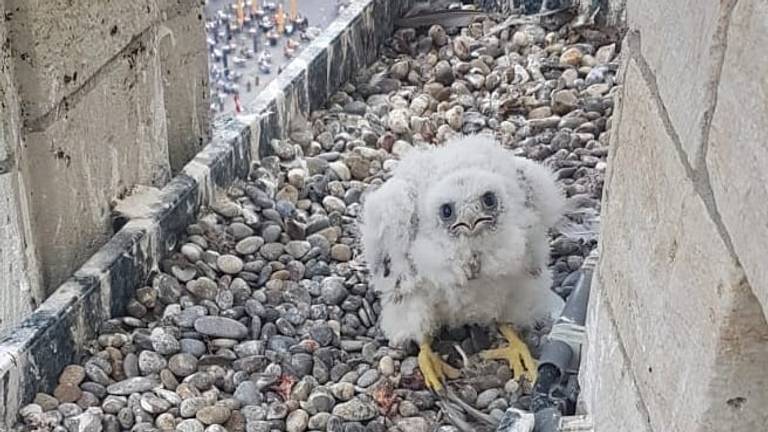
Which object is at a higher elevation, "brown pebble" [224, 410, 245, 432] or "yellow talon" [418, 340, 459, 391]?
"yellow talon" [418, 340, 459, 391]

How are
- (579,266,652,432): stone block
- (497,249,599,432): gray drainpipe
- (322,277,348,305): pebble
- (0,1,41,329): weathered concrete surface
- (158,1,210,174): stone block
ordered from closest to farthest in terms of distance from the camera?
(579,266,652,432): stone block < (497,249,599,432): gray drainpipe < (0,1,41,329): weathered concrete surface < (322,277,348,305): pebble < (158,1,210,174): stone block

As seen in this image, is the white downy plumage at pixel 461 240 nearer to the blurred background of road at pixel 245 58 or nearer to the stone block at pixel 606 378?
the stone block at pixel 606 378

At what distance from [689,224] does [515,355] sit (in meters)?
1.68

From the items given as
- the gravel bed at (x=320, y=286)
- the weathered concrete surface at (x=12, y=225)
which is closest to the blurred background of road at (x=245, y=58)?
the gravel bed at (x=320, y=286)

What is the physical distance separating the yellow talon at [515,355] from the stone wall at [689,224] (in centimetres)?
103

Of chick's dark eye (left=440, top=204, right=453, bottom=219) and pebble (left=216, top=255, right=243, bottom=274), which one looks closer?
chick's dark eye (left=440, top=204, right=453, bottom=219)

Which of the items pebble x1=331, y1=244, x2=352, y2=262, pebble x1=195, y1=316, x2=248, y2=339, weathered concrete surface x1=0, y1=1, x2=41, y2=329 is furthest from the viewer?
pebble x1=331, y1=244, x2=352, y2=262

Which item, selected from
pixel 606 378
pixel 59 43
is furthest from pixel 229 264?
pixel 606 378

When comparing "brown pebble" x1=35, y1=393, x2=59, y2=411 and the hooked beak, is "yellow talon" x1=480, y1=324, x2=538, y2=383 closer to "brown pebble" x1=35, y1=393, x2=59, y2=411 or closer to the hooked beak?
the hooked beak

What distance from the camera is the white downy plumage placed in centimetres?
309


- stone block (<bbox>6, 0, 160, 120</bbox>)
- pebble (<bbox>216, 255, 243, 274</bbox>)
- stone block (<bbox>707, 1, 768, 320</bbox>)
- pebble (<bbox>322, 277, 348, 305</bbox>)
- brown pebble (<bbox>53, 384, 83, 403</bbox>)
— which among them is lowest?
brown pebble (<bbox>53, 384, 83, 403</bbox>)

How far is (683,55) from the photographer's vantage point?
5.49ft

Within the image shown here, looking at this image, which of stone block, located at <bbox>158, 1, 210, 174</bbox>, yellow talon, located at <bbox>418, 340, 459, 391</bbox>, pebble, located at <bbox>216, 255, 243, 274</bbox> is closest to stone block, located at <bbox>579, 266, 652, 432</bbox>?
yellow talon, located at <bbox>418, 340, 459, 391</bbox>

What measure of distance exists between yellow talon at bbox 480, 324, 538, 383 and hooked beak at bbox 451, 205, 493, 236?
41cm
